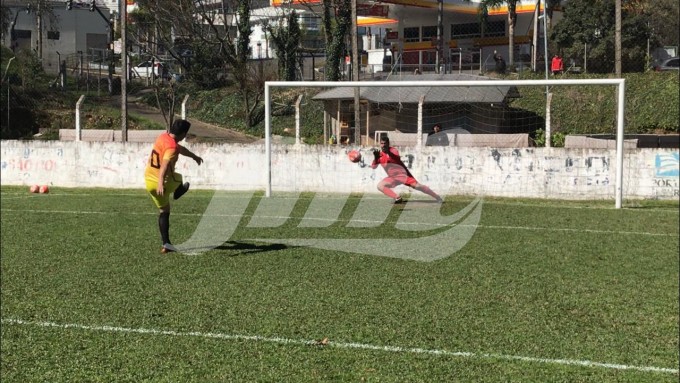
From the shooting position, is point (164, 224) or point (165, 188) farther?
point (164, 224)

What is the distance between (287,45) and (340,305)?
30.2 meters

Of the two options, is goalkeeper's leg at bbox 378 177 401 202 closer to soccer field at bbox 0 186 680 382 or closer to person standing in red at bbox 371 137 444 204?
person standing in red at bbox 371 137 444 204

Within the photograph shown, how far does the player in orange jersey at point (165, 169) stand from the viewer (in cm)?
987

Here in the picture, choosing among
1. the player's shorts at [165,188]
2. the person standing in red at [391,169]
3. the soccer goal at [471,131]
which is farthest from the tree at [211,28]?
the player's shorts at [165,188]

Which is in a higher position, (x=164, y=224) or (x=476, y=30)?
(x=476, y=30)

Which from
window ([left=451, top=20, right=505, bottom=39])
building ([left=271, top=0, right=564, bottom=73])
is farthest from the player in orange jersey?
window ([left=451, top=20, right=505, bottom=39])

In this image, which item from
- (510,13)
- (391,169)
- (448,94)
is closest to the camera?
(391,169)

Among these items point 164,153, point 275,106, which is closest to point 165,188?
point 164,153

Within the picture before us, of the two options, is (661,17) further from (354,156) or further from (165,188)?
(165,188)

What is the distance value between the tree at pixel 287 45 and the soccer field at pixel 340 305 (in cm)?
2220

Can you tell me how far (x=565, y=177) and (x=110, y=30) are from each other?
32327mm

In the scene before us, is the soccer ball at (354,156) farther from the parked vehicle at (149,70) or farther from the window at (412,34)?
the parked vehicle at (149,70)

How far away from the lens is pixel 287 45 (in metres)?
36.7

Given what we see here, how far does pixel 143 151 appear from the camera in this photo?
71.0ft
